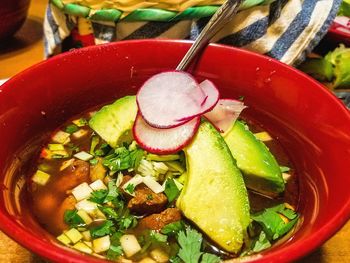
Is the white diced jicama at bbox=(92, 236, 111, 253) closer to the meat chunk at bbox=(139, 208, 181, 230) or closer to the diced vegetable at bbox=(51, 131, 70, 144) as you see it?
the meat chunk at bbox=(139, 208, 181, 230)

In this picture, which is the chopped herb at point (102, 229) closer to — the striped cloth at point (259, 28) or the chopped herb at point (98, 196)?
the chopped herb at point (98, 196)

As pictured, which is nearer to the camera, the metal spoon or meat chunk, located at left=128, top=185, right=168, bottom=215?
meat chunk, located at left=128, top=185, right=168, bottom=215

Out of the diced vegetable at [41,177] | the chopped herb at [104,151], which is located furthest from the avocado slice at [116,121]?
the diced vegetable at [41,177]

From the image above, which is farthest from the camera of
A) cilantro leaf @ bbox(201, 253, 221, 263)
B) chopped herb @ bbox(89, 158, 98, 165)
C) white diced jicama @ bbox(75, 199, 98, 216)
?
chopped herb @ bbox(89, 158, 98, 165)

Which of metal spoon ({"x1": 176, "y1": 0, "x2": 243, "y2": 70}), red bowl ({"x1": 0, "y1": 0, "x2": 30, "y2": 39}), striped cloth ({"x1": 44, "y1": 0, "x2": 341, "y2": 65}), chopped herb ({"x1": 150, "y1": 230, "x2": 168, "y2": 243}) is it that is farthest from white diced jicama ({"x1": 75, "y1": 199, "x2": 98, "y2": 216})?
red bowl ({"x1": 0, "y1": 0, "x2": 30, "y2": 39})

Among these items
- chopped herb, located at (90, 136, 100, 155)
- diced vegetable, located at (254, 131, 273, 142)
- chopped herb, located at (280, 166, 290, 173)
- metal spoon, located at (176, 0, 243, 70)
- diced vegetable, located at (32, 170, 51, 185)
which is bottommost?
diced vegetable, located at (32, 170, 51, 185)

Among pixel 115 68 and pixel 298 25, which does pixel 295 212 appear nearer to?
pixel 115 68

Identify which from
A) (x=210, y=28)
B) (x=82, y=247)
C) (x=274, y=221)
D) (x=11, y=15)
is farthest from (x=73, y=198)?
(x=11, y=15)

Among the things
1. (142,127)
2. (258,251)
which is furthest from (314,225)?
(142,127)
